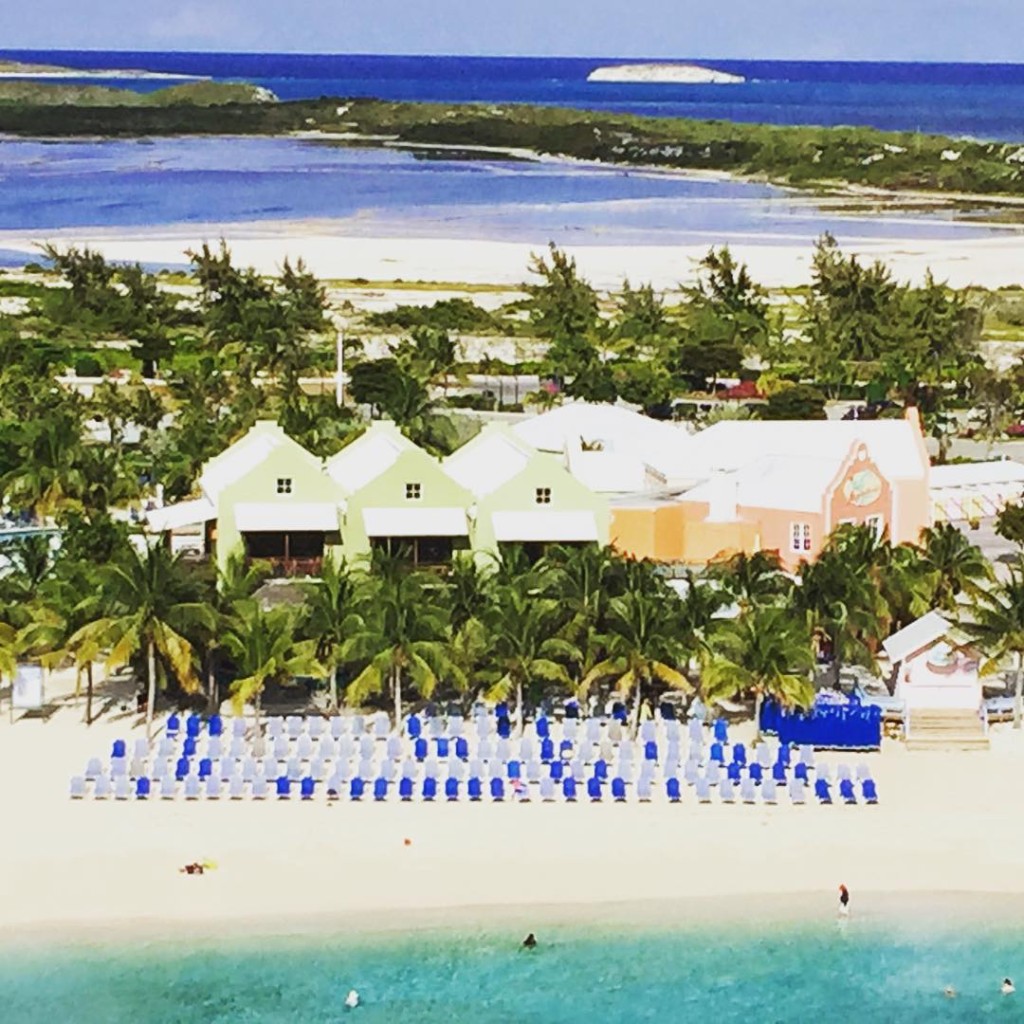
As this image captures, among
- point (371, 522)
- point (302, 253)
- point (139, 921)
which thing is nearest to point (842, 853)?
point (139, 921)

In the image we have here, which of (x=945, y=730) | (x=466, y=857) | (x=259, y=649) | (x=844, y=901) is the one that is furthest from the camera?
(x=945, y=730)

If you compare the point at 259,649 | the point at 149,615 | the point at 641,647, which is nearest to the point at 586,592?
the point at 641,647

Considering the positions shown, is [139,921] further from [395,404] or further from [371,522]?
[395,404]

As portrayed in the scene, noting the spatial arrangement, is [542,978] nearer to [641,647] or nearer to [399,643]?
[641,647]

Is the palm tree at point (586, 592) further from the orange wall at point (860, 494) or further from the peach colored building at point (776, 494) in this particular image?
the orange wall at point (860, 494)

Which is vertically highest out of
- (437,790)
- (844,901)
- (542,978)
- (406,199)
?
(406,199)
